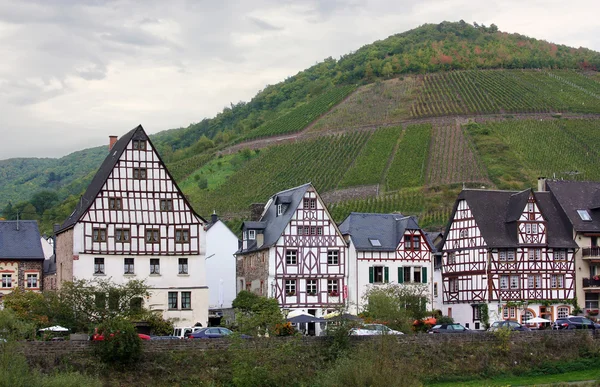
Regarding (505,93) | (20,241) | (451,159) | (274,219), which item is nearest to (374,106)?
(505,93)

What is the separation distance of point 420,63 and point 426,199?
90411 mm

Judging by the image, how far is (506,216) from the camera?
70.5 metres

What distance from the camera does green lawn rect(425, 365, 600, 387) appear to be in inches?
1989

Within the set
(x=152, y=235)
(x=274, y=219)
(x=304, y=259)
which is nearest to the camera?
(x=152, y=235)

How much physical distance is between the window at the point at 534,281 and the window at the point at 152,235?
24.5 meters

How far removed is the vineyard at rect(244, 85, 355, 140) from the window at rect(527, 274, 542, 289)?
306ft

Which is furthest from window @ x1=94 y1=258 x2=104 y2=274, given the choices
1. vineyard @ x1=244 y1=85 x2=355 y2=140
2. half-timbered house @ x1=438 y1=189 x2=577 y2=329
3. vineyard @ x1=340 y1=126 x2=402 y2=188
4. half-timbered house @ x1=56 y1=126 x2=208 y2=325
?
vineyard @ x1=244 y1=85 x2=355 y2=140

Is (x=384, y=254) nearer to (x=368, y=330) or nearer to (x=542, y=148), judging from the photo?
(x=368, y=330)

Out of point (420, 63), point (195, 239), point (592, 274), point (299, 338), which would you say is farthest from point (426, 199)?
point (420, 63)

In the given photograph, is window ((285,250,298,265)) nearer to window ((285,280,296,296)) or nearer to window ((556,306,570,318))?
window ((285,280,296,296))

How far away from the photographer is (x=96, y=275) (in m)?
60.4

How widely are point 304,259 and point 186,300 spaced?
844cm

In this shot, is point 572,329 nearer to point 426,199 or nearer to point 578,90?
point 426,199

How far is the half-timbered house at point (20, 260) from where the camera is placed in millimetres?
66812
